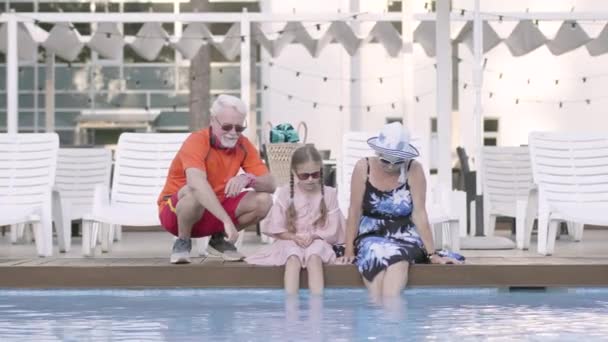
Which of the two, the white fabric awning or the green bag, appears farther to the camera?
the white fabric awning

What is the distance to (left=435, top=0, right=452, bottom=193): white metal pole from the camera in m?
8.73

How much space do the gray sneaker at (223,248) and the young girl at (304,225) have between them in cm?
25

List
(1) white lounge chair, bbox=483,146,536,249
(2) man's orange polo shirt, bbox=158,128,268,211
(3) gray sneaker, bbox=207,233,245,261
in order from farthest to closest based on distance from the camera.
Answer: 1. (1) white lounge chair, bbox=483,146,536,249
2. (3) gray sneaker, bbox=207,233,245,261
3. (2) man's orange polo shirt, bbox=158,128,268,211

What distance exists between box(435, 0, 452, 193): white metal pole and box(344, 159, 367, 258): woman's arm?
1.87 metres

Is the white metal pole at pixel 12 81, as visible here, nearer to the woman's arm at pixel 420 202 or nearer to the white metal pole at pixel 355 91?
the white metal pole at pixel 355 91

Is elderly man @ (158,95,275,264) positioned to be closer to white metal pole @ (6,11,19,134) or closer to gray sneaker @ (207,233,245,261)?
gray sneaker @ (207,233,245,261)

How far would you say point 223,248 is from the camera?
24.1 ft

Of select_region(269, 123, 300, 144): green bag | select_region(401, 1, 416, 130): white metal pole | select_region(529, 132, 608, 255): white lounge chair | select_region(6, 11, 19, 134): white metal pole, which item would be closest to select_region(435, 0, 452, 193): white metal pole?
select_region(529, 132, 608, 255): white lounge chair

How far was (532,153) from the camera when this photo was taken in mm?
8594

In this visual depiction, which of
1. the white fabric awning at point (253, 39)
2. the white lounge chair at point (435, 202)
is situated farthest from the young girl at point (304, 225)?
the white fabric awning at point (253, 39)

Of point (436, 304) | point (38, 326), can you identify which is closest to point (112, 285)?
point (38, 326)

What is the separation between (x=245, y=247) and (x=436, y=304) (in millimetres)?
3079

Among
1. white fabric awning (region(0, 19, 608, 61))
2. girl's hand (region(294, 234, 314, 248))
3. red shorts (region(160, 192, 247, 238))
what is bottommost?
girl's hand (region(294, 234, 314, 248))

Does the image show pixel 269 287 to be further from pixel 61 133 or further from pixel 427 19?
pixel 61 133
